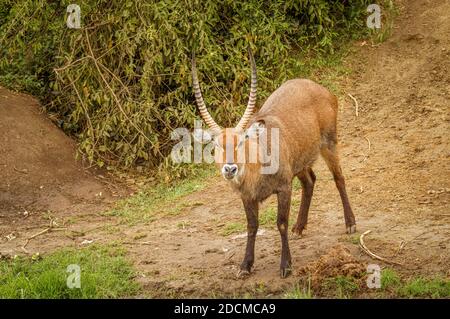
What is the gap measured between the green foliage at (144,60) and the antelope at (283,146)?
2434 mm

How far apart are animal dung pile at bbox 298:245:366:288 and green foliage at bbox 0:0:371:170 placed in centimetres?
342

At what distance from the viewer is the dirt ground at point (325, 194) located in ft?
18.3

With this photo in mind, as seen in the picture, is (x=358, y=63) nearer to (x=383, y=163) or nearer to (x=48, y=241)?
(x=383, y=163)

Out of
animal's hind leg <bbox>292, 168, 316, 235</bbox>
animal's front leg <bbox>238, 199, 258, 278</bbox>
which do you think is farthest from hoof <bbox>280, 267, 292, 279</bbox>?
animal's hind leg <bbox>292, 168, 316, 235</bbox>

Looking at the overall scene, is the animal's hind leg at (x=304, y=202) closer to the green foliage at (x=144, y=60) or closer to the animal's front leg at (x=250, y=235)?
the animal's front leg at (x=250, y=235)

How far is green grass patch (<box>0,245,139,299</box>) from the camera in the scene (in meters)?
5.42

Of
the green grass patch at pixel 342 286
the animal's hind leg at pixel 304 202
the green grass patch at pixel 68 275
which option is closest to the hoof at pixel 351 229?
the animal's hind leg at pixel 304 202

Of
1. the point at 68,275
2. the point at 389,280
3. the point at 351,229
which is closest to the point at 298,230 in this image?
the point at 351,229

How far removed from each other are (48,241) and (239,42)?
12.5 ft

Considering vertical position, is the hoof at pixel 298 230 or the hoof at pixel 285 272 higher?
the hoof at pixel 298 230

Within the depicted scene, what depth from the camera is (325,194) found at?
7.30 metres
